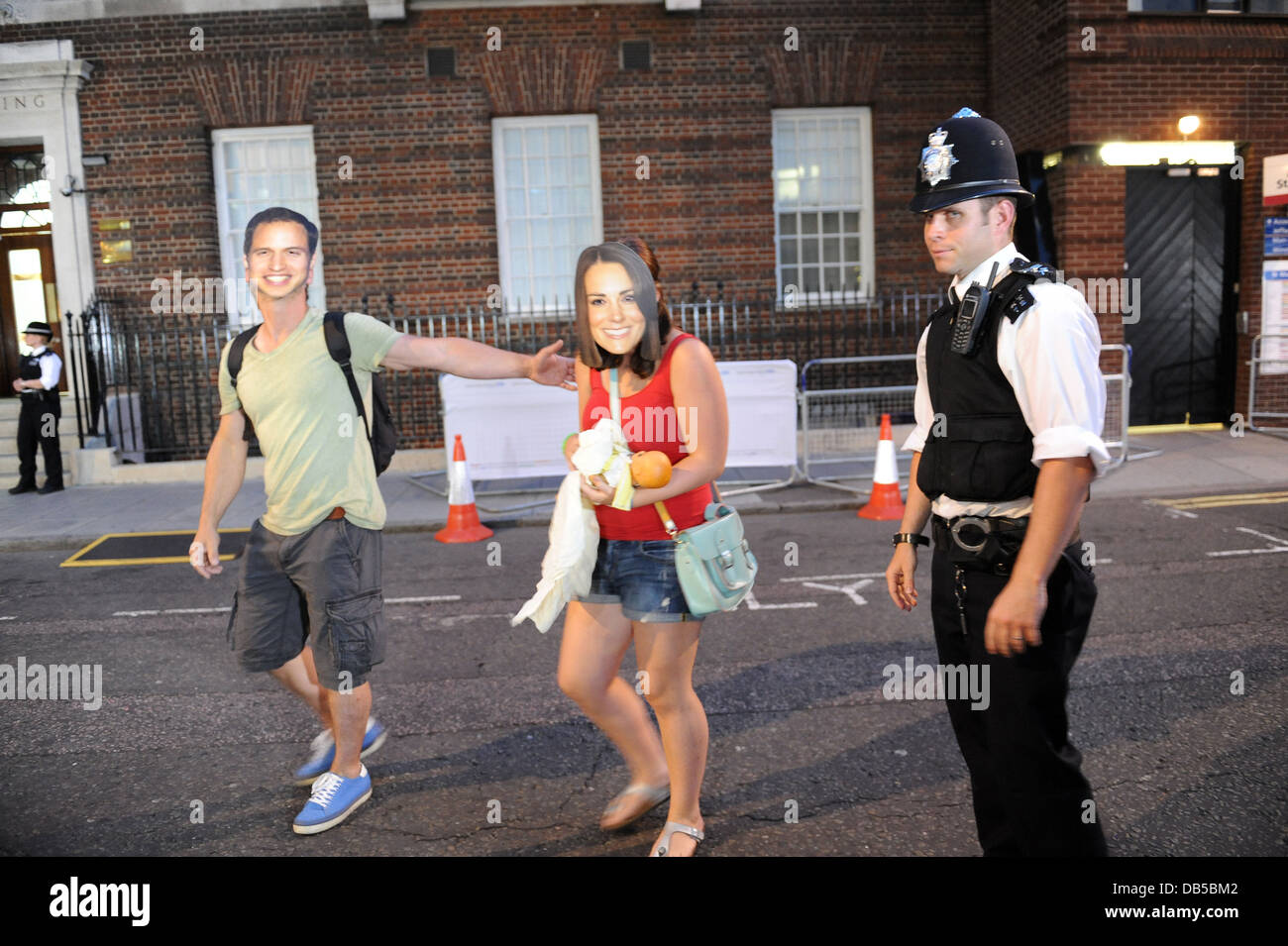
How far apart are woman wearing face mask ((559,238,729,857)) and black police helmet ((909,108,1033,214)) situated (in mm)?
862

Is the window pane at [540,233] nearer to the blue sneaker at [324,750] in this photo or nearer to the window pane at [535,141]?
the window pane at [535,141]

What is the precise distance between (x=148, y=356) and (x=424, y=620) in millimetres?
9087

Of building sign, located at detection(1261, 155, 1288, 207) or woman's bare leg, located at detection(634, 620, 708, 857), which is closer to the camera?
woman's bare leg, located at detection(634, 620, 708, 857)

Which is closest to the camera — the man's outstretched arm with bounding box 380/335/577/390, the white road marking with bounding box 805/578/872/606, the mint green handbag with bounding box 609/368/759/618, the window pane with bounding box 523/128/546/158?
the mint green handbag with bounding box 609/368/759/618

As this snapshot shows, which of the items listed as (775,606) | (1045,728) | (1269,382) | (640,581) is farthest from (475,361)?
(1269,382)

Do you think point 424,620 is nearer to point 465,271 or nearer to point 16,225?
point 465,271

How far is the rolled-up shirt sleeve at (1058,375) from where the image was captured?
93.0 inches

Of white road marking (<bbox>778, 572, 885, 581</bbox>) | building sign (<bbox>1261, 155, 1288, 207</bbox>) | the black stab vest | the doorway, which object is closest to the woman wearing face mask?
the black stab vest

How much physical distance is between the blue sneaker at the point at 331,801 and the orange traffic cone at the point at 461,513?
501cm

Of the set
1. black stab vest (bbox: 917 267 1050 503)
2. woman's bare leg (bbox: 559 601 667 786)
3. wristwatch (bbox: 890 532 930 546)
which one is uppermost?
black stab vest (bbox: 917 267 1050 503)

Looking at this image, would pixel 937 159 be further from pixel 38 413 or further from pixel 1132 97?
pixel 38 413

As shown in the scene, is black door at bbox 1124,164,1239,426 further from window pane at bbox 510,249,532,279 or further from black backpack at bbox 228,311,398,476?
black backpack at bbox 228,311,398,476

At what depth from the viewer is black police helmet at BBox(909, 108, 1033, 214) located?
8.45 feet

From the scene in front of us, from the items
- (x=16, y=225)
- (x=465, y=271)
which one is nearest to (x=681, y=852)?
(x=465, y=271)
